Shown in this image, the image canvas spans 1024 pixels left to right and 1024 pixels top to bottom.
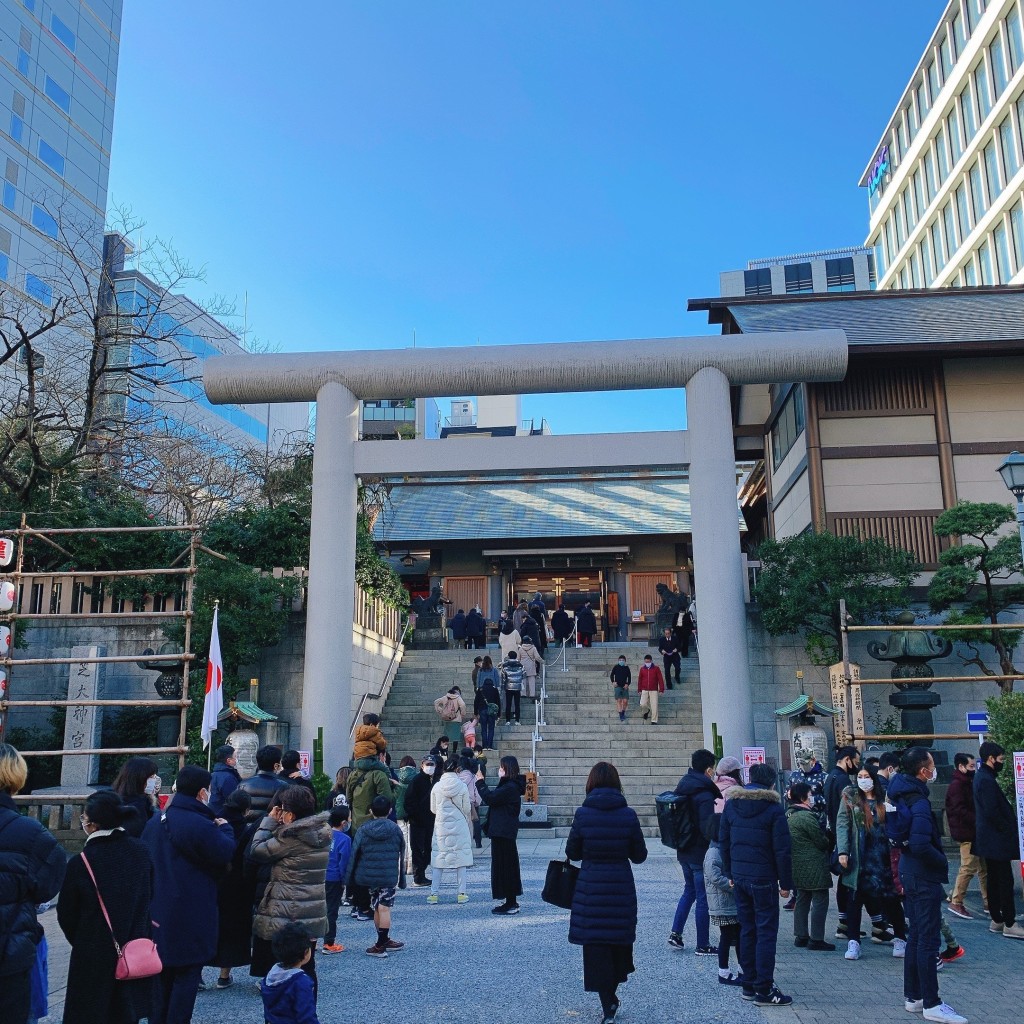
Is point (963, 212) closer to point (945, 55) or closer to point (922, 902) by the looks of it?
point (945, 55)

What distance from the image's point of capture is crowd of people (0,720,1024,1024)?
4508 mm

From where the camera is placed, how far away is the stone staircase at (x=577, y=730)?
16.8m

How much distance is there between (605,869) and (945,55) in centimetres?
4734

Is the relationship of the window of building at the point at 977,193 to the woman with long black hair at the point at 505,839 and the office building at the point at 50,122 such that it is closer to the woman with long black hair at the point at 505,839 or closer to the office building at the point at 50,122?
the office building at the point at 50,122

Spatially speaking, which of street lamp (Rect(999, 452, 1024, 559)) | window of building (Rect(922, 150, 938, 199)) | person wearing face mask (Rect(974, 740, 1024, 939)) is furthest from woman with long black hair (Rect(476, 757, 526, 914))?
window of building (Rect(922, 150, 938, 199))

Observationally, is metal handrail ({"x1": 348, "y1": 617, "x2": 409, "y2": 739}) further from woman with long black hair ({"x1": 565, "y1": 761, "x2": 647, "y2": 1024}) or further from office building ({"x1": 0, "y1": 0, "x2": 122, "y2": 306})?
office building ({"x1": 0, "y1": 0, "x2": 122, "y2": 306})

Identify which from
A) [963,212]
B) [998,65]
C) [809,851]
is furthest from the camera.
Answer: [963,212]

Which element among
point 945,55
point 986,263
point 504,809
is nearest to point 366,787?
point 504,809

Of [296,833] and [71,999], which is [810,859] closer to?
[296,833]

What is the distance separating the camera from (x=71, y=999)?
14.8 feet

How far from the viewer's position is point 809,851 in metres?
7.80

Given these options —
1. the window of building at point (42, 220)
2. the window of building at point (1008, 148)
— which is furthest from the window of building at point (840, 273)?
the window of building at point (42, 220)

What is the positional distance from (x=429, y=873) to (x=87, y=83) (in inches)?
2011

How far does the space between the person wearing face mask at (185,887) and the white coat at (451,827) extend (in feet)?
14.7
